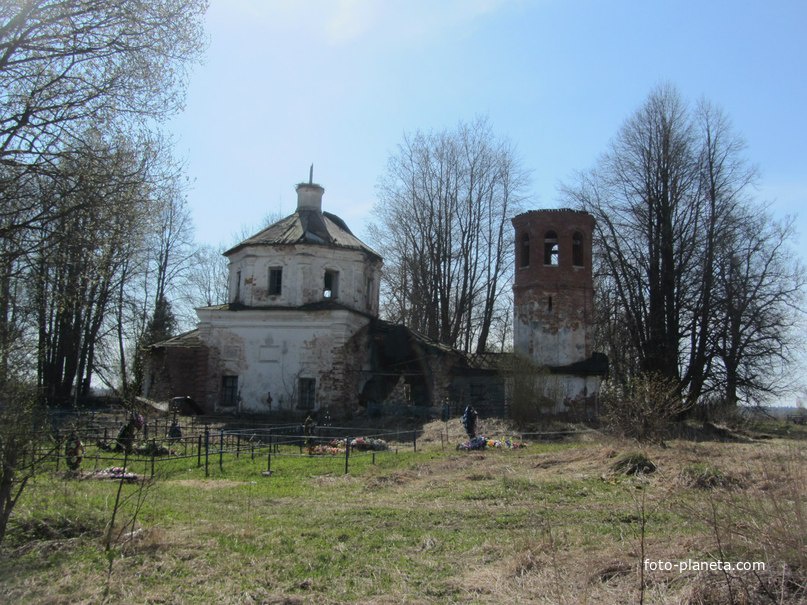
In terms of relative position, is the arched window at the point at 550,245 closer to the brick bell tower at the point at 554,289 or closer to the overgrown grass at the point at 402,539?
the brick bell tower at the point at 554,289

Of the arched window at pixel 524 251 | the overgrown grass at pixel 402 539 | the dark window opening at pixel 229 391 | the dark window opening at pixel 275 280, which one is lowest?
the overgrown grass at pixel 402 539

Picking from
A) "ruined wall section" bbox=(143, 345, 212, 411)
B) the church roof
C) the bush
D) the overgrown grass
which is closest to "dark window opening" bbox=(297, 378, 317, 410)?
"ruined wall section" bbox=(143, 345, 212, 411)

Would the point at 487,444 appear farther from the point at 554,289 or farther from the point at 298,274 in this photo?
the point at 298,274

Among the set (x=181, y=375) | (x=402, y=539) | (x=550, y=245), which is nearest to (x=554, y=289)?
(x=550, y=245)

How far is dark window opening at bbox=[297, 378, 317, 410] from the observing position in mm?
30467

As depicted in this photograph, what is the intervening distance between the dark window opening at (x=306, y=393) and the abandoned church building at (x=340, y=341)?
4 cm

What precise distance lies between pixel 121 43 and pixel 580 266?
2490 centimetres

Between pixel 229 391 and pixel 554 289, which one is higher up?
pixel 554 289

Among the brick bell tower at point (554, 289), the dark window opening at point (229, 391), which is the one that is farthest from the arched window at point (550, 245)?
the dark window opening at point (229, 391)

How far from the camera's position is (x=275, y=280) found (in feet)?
107

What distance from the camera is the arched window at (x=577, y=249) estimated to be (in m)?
32.5

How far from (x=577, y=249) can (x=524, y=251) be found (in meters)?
2.37

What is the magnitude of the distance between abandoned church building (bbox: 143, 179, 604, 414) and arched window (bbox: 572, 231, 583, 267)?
0.20ft

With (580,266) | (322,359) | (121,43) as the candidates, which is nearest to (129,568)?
(121,43)
